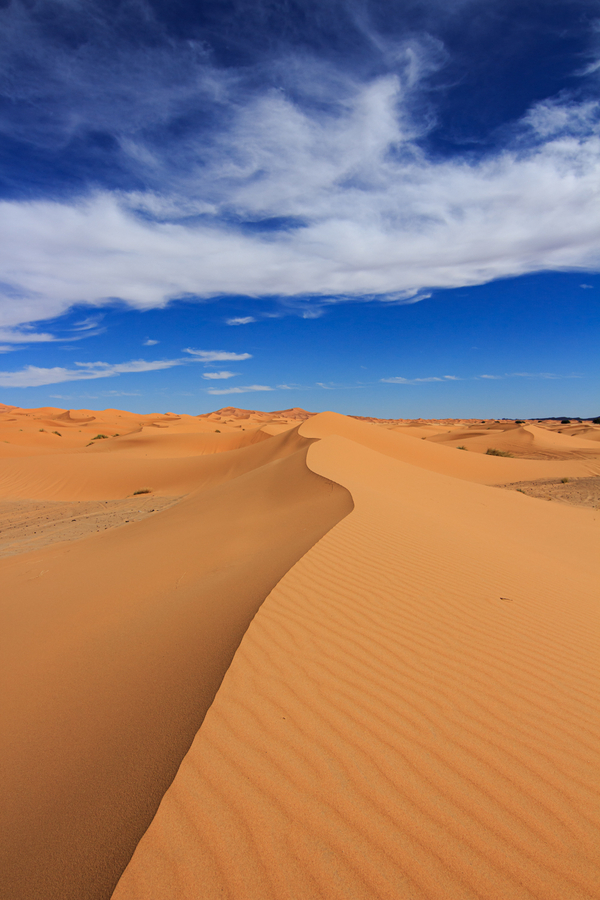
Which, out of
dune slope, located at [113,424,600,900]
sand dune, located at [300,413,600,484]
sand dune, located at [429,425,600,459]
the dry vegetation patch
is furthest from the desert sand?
sand dune, located at [429,425,600,459]

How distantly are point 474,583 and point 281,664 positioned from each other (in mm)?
2640

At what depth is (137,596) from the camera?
200 inches

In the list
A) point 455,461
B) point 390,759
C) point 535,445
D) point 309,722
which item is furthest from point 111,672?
point 535,445

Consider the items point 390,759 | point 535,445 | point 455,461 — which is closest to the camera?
point 390,759

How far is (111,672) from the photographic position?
330 centimetres

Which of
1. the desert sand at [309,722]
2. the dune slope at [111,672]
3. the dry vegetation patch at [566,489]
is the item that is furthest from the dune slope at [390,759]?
the dry vegetation patch at [566,489]

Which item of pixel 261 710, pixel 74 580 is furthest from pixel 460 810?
pixel 74 580

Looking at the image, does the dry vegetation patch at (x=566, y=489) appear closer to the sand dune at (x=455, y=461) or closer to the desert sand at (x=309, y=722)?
the sand dune at (x=455, y=461)

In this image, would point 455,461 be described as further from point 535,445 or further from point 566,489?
point 535,445

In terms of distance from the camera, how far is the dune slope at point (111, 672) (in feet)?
6.11

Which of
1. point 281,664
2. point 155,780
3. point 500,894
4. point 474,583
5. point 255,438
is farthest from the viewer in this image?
point 255,438

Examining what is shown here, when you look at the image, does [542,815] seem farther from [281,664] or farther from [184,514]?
[184,514]

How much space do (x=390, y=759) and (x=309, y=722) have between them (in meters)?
0.43

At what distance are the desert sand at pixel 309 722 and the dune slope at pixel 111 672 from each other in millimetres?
15
